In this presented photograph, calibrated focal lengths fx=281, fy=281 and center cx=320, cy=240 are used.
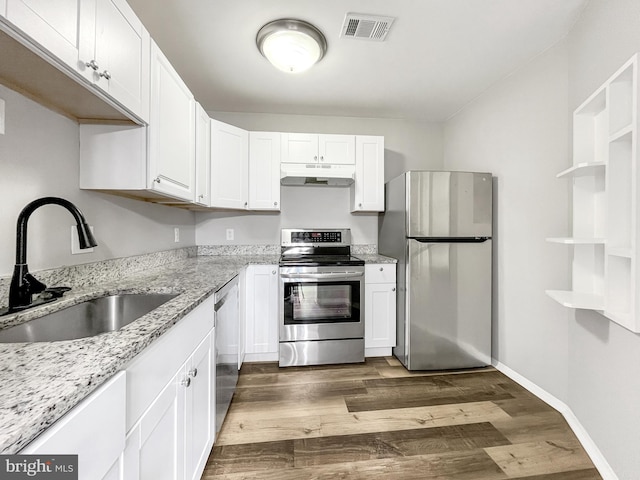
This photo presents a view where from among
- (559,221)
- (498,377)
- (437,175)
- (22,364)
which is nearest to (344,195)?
(437,175)

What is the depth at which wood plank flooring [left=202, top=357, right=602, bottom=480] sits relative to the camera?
1411mm

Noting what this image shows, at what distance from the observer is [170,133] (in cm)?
161

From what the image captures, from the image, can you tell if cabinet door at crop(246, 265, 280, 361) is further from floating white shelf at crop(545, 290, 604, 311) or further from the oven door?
floating white shelf at crop(545, 290, 604, 311)

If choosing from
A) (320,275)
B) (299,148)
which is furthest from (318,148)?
(320,275)

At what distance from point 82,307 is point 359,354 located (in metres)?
2.03

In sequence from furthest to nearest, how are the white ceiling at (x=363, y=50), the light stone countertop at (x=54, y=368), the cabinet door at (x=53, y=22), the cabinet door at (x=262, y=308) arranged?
1. the cabinet door at (x=262, y=308)
2. the white ceiling at (x=363, y=50)
3. the cabinet door at (x=53, y=22)
4. the light stone countertop at (x=54, y=368)

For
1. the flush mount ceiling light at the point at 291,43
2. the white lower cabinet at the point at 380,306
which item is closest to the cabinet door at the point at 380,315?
the white lower cabinet at the point at 380,306

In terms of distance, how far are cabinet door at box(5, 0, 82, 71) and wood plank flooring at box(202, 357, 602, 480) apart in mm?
1792

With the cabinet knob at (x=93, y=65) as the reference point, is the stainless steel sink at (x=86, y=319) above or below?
below

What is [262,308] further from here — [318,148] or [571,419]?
[571,419]

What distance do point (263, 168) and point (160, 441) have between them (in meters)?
2.30

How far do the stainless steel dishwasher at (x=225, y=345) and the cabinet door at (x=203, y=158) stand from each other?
0.75 m

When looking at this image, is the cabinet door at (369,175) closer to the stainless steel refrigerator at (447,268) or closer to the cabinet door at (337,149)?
the cabinet door at (337,149)

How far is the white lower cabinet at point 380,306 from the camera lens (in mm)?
2574
